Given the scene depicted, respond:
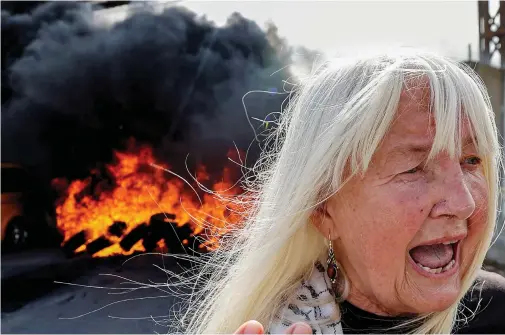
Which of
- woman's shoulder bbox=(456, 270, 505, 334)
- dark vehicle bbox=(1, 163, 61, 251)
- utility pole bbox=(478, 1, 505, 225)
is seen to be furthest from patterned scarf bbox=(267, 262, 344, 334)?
dark vehicle bbox=(1, 163, 61, 251)

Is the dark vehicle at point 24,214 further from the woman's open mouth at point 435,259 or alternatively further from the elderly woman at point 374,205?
the woman's open mouth at point 435,259

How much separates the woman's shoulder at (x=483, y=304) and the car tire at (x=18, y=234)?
15.6ft

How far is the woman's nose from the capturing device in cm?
93

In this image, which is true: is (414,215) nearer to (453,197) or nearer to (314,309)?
(453,197)

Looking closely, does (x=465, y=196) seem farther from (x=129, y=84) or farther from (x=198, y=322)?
(x=129, y=84)

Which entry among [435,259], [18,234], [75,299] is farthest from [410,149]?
[18,234]

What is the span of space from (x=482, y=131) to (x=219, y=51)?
4659 millimetres

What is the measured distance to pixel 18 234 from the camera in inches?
200

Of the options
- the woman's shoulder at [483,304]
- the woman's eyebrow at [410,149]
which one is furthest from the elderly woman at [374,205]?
the woman's shoulder at [483,304]

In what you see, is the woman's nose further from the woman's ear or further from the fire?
the fire

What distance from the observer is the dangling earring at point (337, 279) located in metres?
1.16

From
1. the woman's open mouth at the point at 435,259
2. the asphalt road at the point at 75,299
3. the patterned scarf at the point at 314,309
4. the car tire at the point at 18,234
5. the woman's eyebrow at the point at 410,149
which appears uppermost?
the woman's eyebrow at the point at 410,149

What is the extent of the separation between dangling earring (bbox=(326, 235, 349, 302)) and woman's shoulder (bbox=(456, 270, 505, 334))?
1.57 ft

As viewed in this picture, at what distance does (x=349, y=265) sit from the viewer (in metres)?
1.12
